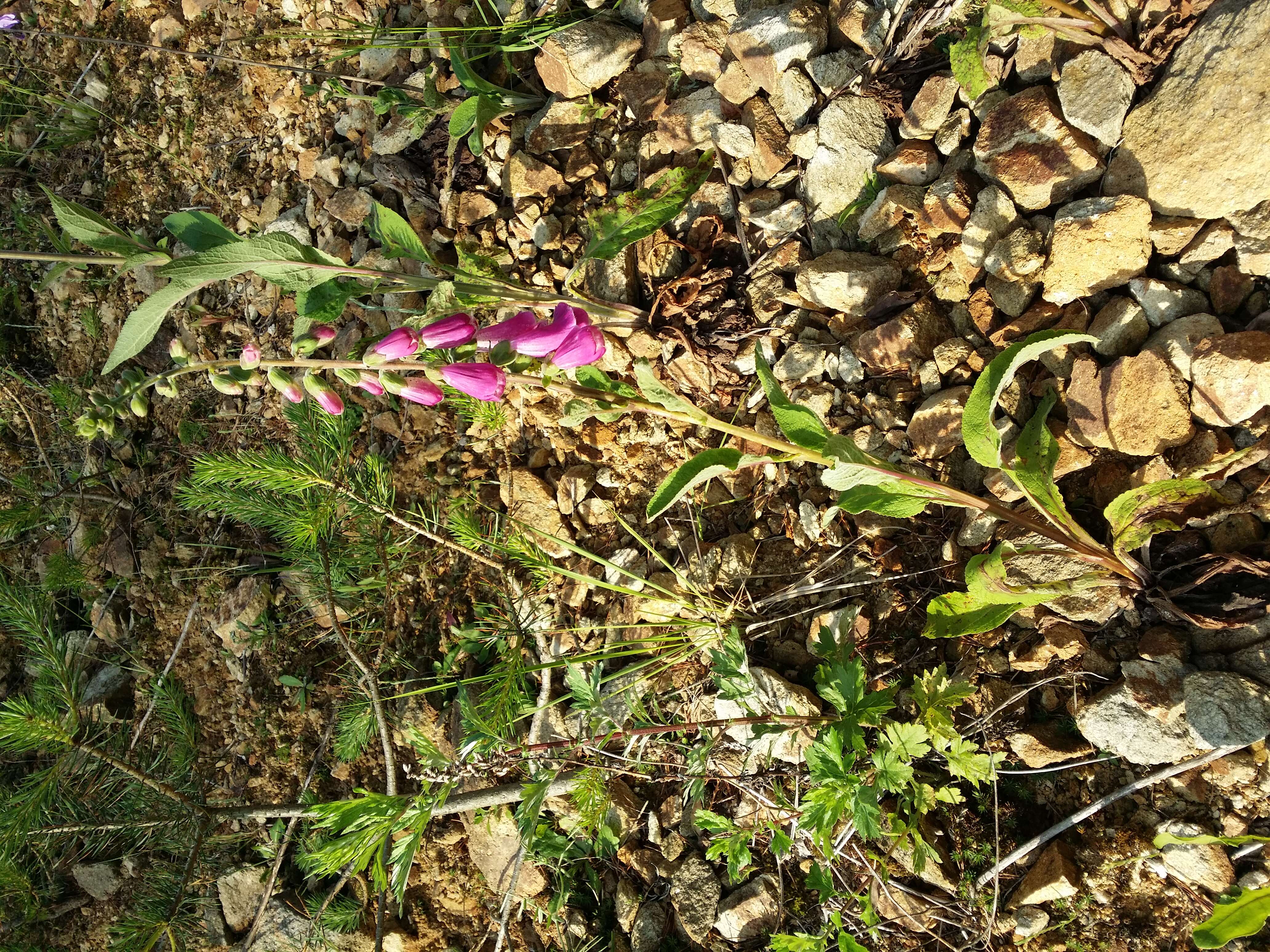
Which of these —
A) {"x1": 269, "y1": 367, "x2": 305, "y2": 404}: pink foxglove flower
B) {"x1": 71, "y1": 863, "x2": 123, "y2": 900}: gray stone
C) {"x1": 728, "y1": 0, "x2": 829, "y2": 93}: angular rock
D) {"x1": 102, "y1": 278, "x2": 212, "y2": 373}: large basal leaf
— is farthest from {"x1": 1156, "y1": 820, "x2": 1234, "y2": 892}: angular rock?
{"x1": 71, "y1": 863, "x2": 123, "y2": 900}: gray stone

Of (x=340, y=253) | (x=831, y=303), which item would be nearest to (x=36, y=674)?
(x=340, y=253)

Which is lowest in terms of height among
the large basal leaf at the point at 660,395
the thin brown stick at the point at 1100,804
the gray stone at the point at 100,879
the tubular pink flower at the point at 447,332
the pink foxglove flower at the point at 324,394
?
the gray stone at the point at 100,879

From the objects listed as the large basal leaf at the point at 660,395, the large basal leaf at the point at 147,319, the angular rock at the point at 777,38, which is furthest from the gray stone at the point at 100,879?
the angular rock at the point at 777,38

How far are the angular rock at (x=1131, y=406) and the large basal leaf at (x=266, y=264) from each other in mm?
1622

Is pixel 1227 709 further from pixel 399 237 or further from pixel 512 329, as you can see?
pixel 399 237

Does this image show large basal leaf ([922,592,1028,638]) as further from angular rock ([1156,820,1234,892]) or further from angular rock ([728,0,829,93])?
angular rock ([728,0,829,93])

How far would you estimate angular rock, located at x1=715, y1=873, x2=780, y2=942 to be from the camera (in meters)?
1.94

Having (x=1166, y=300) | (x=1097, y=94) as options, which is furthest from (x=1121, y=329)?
(x=1097, y=94)

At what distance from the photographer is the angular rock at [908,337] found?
1.87 m

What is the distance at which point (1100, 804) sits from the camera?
1617mm

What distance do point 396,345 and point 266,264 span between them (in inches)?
14.3

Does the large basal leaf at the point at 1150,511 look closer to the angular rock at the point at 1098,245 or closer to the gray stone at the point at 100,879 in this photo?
the angular rock at the point at 1098,245

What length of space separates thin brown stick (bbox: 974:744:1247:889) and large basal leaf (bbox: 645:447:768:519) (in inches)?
38.1

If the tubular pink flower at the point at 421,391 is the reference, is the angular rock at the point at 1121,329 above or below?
above
